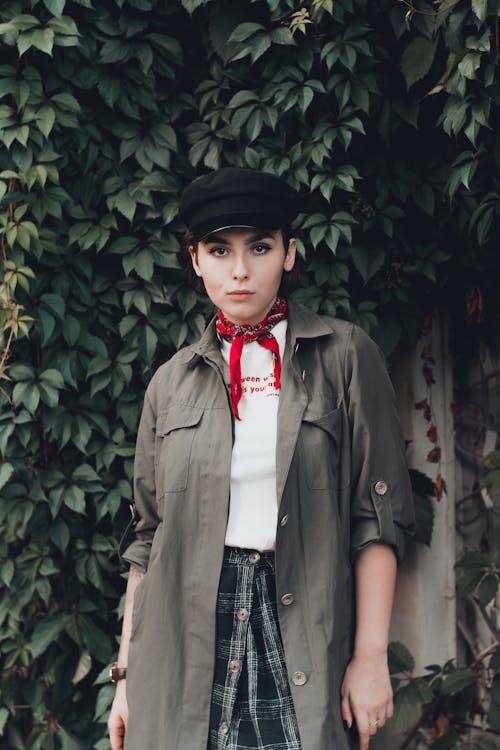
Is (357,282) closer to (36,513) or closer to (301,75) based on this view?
(301,75)

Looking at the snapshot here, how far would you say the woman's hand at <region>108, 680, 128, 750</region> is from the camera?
1.79m

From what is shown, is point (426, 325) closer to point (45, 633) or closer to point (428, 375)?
point (428, 375)

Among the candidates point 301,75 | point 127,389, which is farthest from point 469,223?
point 127,389

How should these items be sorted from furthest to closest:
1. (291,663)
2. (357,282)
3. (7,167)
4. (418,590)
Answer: (418,590) < (357,282) < (7,167) < (291,663)

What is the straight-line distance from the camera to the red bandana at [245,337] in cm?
169

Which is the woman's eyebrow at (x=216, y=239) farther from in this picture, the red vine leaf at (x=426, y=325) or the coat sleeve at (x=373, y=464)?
the red vine leaf at (x=426, y=325)

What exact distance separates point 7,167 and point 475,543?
6.22ft

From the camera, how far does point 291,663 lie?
1.55 m

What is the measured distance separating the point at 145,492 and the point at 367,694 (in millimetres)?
627

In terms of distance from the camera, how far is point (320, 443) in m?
1.62

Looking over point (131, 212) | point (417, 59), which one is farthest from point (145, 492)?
point (417, 59)

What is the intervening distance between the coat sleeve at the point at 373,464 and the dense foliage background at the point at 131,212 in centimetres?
80

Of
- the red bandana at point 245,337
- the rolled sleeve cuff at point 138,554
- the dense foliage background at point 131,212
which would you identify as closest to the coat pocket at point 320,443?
the red bandana at point 245,337

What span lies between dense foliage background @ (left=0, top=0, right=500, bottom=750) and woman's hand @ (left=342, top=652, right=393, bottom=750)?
2.98 feet
